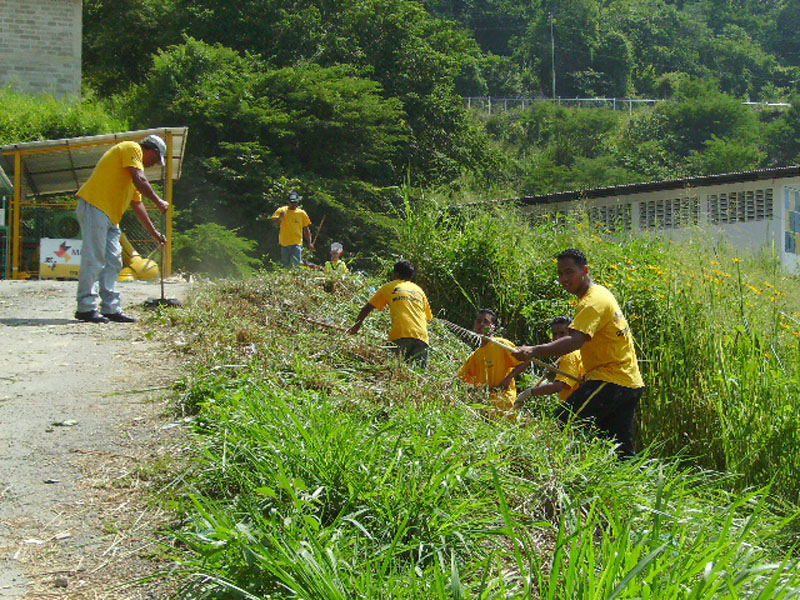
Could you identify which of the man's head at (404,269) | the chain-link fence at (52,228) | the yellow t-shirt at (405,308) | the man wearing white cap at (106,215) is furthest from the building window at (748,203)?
the man wearing white cap at (106,215)

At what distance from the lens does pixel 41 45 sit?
Answer: 104 feet

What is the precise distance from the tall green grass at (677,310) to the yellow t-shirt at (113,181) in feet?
15.7

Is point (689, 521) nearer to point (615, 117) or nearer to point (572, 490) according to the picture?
point (572, 490)

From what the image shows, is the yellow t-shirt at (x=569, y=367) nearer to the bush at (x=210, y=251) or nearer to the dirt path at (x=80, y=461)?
the dirt path at (x=80, y=461)

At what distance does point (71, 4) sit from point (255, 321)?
87.1 ft

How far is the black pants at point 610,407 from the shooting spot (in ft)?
22.8

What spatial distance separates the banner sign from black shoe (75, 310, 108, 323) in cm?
863

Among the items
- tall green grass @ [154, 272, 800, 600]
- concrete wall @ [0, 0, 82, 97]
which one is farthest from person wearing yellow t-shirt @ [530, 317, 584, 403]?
concrete wall @ [0, 0, 82, 97]

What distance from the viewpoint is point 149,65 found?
37.4 m

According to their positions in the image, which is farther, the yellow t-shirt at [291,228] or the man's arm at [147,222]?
the yellow t-shirt at [291,228]

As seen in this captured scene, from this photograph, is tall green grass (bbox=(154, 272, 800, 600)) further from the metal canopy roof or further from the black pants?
the metal canopy roof

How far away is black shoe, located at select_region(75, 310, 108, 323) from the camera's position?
9.07 m

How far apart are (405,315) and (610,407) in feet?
8.03

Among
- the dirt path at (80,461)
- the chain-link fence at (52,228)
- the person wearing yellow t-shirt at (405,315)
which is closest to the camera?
the dirt path at (80,461)
